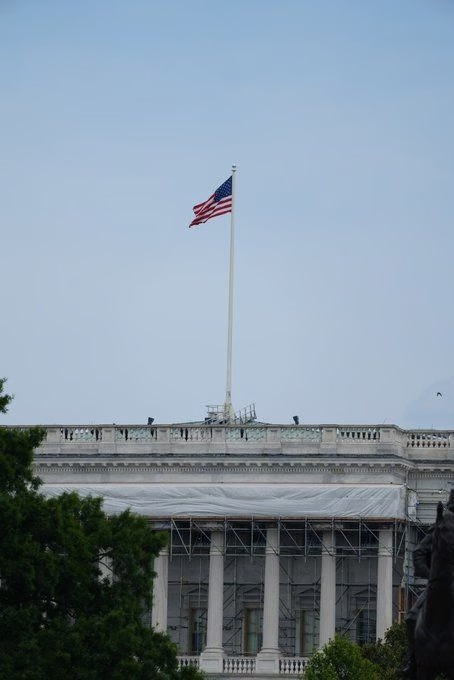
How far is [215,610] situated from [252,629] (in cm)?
453

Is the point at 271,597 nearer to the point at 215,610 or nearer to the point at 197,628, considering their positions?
the point at 215,610

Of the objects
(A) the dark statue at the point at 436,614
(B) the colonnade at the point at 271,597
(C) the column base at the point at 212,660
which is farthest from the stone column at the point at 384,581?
(A) the dark statue at the point at 436,614

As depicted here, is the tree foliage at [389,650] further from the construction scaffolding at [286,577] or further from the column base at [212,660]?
the column base at [212,660]

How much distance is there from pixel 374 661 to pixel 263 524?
715 inches

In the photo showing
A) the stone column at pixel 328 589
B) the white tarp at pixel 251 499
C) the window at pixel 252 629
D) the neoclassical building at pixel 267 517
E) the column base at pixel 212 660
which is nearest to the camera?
the stone column at pixel 328 589

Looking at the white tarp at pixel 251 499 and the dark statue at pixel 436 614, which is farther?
the white tarp at pixel 251 499

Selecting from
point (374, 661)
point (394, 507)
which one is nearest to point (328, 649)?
point (374, 661)

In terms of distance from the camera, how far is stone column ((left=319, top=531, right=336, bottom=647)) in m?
122

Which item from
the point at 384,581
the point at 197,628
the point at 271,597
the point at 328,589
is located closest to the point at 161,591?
the point at 197,628

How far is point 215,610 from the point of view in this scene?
12394cm

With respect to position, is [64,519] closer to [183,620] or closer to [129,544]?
[129,544]

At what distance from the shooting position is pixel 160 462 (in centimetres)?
12575

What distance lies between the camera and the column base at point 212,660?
401 ft

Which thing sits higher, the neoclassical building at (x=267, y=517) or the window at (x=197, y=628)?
the neoclassical building at (x=267, y=517)
